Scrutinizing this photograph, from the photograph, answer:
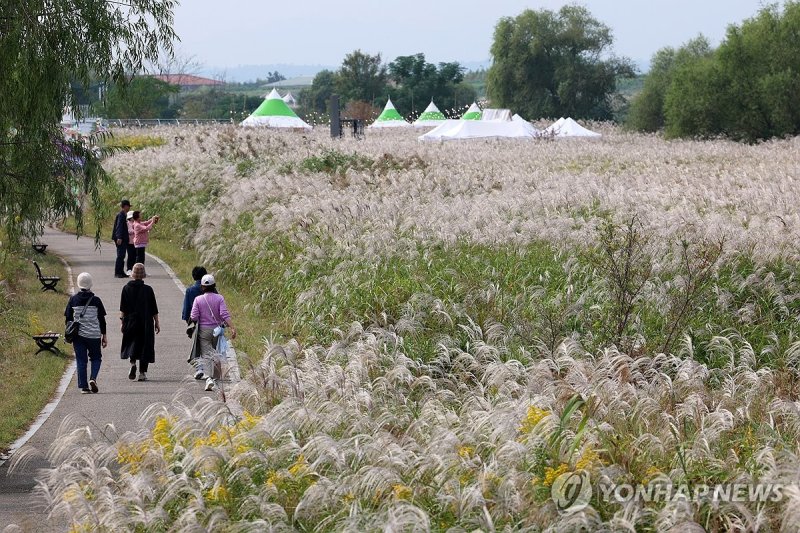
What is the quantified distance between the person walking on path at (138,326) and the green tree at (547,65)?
81.6 m

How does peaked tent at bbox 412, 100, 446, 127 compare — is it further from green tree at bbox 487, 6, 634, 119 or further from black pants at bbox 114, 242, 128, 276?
black pants at bbox 114, 242, 128, 276

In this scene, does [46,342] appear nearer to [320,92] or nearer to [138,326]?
[138,326]

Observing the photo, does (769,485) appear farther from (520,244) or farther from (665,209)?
(665,209)

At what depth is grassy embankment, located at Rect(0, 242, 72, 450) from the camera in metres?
13.3

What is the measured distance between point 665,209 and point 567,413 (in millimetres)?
13888

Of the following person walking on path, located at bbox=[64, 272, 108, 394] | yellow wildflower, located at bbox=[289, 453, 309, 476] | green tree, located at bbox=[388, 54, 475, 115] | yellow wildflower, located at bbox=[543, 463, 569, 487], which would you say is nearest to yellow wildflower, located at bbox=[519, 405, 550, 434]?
yellow wildflower, located at bbox=[543, 463, 569, 487]

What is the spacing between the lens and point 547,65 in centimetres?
9650

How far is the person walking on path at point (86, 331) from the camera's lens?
14.1 metres

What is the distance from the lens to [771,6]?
6103 cm

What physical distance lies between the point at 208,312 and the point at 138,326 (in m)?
1.06

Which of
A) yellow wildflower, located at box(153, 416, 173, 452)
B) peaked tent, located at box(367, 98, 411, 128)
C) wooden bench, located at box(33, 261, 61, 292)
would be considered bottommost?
wooden bench, located at box(33, 261, 61, 292)

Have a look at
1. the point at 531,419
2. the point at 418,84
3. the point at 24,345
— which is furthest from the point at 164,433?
the point at 418,84

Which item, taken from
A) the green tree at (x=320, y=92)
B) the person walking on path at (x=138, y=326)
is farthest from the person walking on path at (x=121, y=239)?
the green tree at (x=320, y=92)

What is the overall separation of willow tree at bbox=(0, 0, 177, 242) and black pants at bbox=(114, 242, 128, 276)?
35.7 ft
